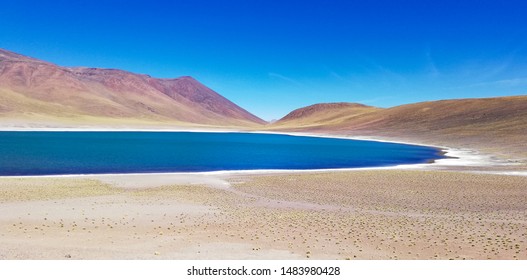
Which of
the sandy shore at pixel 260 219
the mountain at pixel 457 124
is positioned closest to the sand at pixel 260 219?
the sandy shore at pixel 260 219

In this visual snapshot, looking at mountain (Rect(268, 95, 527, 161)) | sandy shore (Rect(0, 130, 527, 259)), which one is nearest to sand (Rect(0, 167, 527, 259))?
sandy shore (Rect(0, 130, 527, 259))

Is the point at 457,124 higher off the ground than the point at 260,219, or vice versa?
the point at 457,124

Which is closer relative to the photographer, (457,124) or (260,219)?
(260,219)

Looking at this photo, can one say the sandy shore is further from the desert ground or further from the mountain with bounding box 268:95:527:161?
the mountain with bounding box 268:95:527:161

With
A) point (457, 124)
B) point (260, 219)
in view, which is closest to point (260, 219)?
point (260, 219)

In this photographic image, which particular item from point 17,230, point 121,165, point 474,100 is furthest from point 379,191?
point 474,100

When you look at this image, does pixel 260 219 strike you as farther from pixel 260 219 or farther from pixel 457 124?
pixel 457 124
